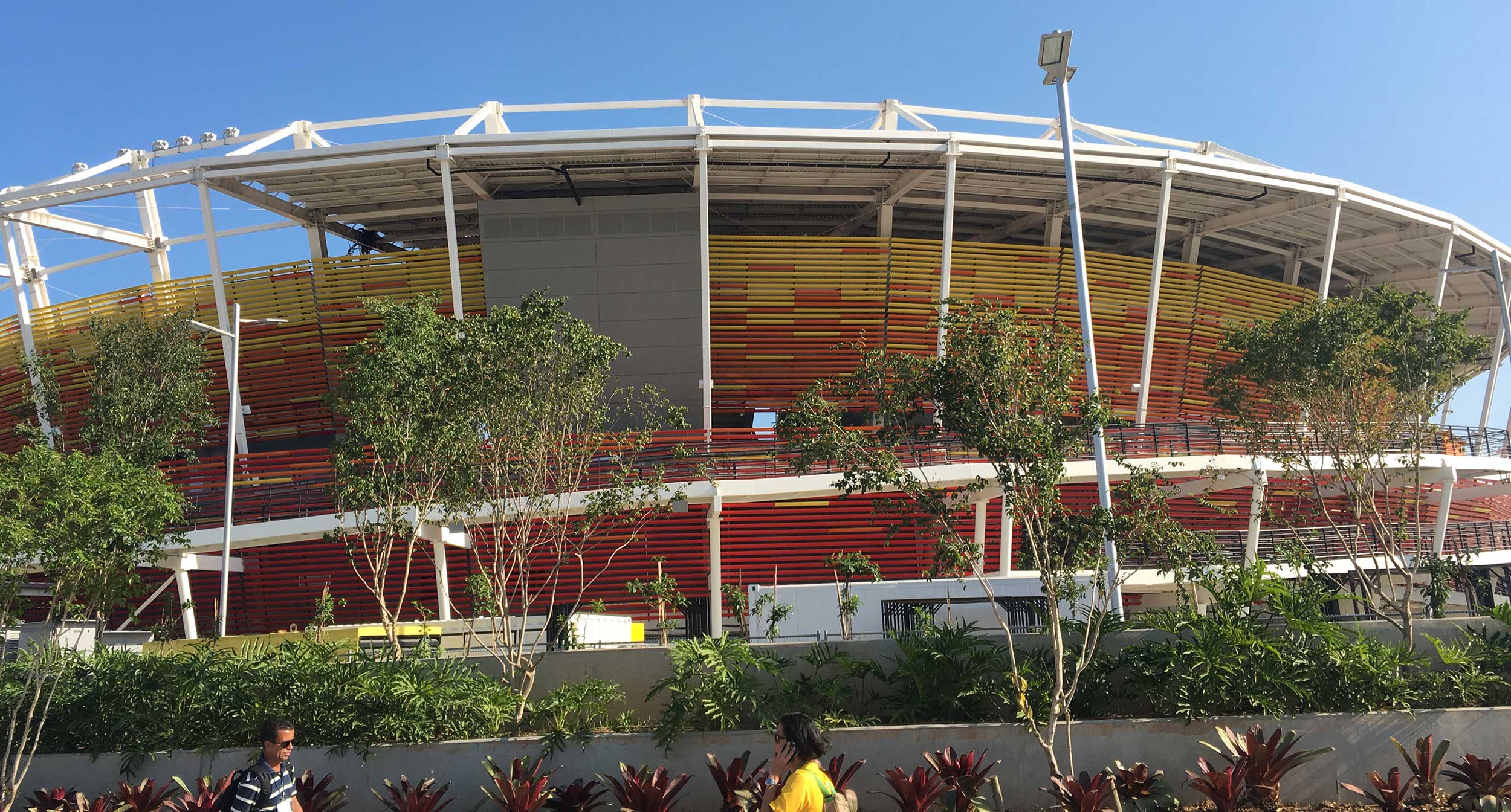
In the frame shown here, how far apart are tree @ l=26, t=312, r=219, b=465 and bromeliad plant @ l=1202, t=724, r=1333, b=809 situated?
24626 millimetres

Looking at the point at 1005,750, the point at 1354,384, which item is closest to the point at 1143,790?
the point at 1005,750

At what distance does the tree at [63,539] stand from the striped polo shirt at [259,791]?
718 cm

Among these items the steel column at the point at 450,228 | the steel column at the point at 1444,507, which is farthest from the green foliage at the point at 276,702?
the steel column at the point at 1444,507

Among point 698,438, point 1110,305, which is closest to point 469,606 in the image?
point 698,438

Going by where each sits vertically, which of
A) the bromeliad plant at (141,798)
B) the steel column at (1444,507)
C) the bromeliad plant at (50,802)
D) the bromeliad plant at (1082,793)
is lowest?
the steel column at (1444,507)

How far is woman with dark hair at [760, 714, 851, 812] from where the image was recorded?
234 inches

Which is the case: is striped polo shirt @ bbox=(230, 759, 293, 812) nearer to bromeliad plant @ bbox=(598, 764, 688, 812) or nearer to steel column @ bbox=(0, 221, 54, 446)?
bromeliad plant @ bbox=(598, 764, 688, 812)

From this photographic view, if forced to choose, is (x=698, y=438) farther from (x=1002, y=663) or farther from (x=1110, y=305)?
(x=1002, y=663)

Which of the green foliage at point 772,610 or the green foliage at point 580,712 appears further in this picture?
the green foliage at point 772,610

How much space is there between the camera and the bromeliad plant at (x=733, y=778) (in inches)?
418

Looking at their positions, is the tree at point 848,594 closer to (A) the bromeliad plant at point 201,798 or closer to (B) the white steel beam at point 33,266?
(A) the bromeliad plant at point 201,798

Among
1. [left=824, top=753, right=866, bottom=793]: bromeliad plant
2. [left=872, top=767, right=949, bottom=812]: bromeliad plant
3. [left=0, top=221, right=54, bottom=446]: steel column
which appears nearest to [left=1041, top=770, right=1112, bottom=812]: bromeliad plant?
[left=872, top=767, right=949, bottom=812]: bromeliad plant

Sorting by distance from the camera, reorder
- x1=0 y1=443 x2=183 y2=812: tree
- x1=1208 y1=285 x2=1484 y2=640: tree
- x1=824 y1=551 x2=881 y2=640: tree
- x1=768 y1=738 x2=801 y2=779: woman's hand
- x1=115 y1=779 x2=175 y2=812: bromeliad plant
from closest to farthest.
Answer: x1=768 y1=738 x2=801 y2=779: woman's hand < x1=115 y1=779 x2=175 y2=812: bromeliad plant < x1=0 y1=443 x2=183 y2=812: tree < x1=1208 y1=285 x2=1484 y2=640: tree < x1=824 y1=551 x2=881 y2=640: tree

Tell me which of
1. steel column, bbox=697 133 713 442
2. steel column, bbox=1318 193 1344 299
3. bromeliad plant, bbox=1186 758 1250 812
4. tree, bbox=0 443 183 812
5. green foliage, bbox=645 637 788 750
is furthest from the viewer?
steel column, bbox=1318 193 1344 299
